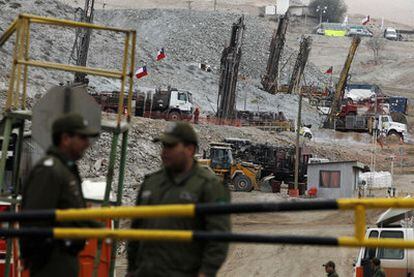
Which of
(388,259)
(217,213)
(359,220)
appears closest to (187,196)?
(217,213)

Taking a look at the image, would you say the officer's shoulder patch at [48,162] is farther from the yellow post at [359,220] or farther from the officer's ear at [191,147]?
Answer: the yellow post at [359,220]

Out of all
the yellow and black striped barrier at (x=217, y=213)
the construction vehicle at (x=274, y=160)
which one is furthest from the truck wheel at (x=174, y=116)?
the yellow and black striped barrier at (x=217, y=213)

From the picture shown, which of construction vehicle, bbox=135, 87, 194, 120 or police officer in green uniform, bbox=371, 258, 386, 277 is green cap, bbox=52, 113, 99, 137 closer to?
police officer in green uniform, bbox=371, 258, 386, 277

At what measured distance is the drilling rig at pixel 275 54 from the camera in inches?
2724

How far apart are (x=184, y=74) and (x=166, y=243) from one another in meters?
74.3

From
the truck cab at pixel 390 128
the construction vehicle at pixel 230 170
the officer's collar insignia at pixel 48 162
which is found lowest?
the construction vehicle at pixel 230 170

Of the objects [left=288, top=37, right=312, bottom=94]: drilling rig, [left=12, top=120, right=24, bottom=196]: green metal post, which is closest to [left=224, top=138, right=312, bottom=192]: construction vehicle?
[left=288, top=37, right=312, bottom=94]: drilling rig

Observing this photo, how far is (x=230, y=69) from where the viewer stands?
185 feet

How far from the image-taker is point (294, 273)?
26.4 meters

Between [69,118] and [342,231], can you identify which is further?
[342,231]

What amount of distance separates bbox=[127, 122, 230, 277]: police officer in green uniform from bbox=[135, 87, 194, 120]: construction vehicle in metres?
49.1

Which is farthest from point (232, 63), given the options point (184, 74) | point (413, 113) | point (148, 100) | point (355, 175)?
point (413, 113)

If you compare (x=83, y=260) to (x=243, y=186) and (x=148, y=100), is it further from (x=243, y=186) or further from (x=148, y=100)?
(x=148, y=100)

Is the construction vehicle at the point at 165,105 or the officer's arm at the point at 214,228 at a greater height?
the construction vehicle at the point at 165,105
